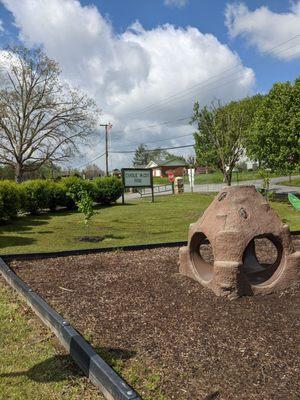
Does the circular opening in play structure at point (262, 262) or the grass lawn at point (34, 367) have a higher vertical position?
the circular opening in play structure at point (262, 262)

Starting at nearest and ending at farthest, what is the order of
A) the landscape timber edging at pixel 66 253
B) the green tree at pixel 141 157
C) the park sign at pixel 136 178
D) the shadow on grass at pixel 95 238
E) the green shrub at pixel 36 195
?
the landscape timber edging at pixel 66 253
the shadow on grass at pixel 95 238
the green shrub at pixel 36 195
the park sign at pixel 136 178
the green tree at pixel 141 157

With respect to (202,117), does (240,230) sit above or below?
below

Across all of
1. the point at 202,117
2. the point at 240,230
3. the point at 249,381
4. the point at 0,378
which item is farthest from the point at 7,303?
the point at 202,117

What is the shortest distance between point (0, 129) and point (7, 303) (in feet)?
126

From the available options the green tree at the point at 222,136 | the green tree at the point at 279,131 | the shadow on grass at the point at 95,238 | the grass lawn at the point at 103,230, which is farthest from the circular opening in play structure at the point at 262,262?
the green tree at the point at 222,136

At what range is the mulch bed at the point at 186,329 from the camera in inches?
135

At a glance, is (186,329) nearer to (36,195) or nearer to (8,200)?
(8,200)

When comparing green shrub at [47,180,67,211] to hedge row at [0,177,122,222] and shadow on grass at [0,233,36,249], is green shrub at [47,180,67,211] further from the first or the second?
shadow on grass at [0,233,36,249]

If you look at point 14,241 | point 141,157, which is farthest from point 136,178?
point 141,157

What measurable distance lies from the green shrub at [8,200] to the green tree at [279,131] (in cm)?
1543

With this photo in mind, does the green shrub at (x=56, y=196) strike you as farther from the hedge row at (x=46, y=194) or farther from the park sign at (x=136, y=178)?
the park sign at (x=136, y=178)

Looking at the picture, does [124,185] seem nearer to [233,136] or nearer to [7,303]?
[233,136]

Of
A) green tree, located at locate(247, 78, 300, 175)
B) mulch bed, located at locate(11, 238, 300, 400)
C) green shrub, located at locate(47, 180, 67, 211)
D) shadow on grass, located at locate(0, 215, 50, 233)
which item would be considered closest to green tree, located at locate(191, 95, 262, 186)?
green tree, located at locate(247, 78, 300, 175)

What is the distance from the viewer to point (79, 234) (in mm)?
13711
